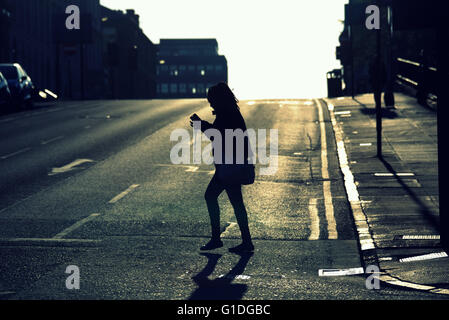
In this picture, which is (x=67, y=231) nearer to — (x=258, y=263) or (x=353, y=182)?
(x=258, y=263)

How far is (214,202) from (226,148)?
3.22ft

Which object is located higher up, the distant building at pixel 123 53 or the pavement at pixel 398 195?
the distant building at pixel 123 53

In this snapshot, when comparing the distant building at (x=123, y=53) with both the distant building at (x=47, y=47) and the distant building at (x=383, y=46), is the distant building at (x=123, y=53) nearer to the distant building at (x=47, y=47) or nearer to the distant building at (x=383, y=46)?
the distant building at (x=47, y=47)

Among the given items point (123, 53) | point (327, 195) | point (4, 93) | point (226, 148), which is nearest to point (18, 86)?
point (4, 93)

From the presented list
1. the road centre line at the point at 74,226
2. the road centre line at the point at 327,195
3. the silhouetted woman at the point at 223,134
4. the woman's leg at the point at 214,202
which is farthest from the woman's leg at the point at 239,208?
the road centre line at the point at 74,226

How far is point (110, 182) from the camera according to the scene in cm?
1734

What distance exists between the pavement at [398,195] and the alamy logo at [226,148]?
1863 mm

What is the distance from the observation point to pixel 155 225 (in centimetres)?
1280

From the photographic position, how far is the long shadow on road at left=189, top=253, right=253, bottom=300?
26.4ft

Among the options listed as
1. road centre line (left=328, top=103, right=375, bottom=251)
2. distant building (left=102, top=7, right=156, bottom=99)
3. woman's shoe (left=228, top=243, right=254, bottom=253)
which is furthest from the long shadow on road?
distant building (left=102, top=7, right=156, bottom=99)

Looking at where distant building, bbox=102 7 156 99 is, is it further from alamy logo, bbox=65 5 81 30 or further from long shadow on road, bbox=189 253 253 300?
long shadow on road, bbox=189 253 253 300

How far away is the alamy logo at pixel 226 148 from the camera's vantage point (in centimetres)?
1029

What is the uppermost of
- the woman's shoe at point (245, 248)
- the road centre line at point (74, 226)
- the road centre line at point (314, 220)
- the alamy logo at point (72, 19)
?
the alamy logo at point (72, 19)

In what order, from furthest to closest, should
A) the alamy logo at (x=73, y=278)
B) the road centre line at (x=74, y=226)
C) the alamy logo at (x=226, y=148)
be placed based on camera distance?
the road centre line at (x=74, y=226)
the alamy logo at (x=226, y=148)
the alamy logo at (x=73, y=278)
